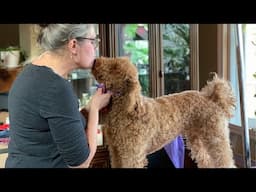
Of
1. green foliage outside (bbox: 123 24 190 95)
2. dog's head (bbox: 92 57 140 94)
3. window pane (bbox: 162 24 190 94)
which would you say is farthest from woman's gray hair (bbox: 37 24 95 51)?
window pane (bbox: 162 24 190 94)

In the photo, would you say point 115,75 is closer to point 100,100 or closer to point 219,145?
point 100,100

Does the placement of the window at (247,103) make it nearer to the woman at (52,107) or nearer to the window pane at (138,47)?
the window pane at (138,47)

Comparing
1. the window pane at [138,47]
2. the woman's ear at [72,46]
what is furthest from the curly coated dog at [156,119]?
the window pane at [138,47]

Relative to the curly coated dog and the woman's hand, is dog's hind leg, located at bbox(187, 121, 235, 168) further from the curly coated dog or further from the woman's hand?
the woman's hand

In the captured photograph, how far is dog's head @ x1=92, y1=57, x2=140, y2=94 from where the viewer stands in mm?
1046

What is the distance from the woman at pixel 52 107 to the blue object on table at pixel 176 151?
0.41 m

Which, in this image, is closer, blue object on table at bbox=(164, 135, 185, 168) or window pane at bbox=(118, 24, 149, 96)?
blue object on table at bbox=(164, 135, 185, 168)

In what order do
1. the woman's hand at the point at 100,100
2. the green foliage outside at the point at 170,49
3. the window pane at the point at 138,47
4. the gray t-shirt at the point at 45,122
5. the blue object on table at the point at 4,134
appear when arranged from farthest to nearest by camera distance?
the green foliage outside at the point at 170,49, the window pane at the point at 138,47, the blue object on table at the point at 4,134, the woman's hand at the point at 100,100, the gray t-shirt at the point at 45,122

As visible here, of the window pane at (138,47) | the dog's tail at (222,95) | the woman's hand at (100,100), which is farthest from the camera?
the window pane at (138,47)

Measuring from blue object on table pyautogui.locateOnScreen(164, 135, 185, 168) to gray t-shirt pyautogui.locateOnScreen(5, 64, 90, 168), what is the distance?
0.45 m

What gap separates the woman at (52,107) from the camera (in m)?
0.87

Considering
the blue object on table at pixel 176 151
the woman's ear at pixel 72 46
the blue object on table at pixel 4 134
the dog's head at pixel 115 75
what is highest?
the woman's ear at pixel 72 46
